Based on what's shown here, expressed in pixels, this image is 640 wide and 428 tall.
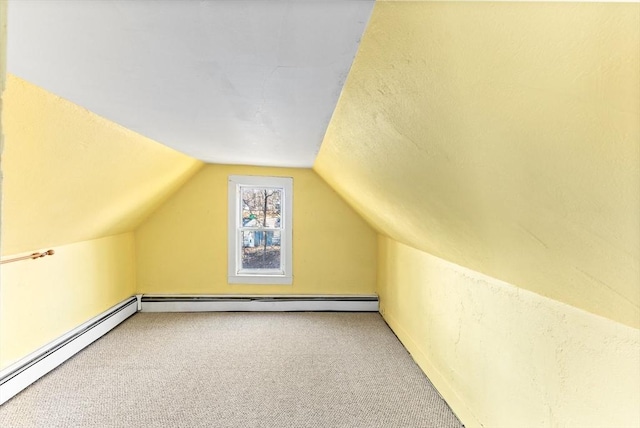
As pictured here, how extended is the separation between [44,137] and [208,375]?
179 centimetres

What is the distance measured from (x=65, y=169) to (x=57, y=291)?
1.35m

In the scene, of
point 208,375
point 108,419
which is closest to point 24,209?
point 108,419

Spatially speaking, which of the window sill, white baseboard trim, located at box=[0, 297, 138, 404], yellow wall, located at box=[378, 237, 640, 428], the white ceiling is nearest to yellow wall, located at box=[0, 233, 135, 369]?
white baseboard trim, located at box=[0, 297, 138, 404]

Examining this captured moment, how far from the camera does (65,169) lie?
5.29ft

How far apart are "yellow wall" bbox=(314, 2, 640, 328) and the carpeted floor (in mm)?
1318

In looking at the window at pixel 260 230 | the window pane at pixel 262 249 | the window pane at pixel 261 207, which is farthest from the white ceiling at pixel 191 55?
the window pane at pixel 262 249

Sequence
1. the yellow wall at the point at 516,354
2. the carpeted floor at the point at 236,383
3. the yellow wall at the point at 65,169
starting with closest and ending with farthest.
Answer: the yellow wall at the point at 516,354 → the yellow wall at the point at 65,169 → the carpeted floor at the point at 236,383

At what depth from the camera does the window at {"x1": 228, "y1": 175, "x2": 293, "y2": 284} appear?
360 cm

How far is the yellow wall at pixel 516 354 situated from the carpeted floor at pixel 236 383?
281 mm

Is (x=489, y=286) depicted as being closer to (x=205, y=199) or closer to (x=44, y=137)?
(x=44, y=137)

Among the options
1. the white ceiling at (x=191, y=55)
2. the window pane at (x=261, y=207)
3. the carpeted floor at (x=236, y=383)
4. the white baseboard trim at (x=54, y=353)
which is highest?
the white ceiling at (x=191, y=55)

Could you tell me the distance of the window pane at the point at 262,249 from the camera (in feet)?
12.5

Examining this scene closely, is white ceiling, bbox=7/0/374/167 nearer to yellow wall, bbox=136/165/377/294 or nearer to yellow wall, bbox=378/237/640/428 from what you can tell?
yellow wall, bbox=378/237/640/428

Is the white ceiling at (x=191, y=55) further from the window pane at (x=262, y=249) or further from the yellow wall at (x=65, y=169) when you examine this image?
the window pane at (x=262, y=249)
